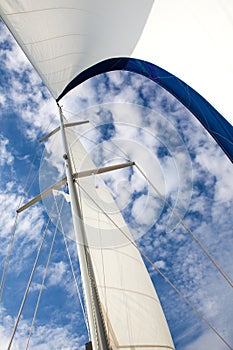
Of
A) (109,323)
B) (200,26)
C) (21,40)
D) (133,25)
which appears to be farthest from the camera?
(21,40)

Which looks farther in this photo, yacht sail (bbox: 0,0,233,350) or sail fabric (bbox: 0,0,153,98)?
sail fabric (bbox: 0,0,153,98)

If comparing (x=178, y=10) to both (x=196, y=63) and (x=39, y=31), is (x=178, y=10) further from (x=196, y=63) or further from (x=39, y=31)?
(x=39, y=31)

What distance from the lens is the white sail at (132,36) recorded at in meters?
2.60

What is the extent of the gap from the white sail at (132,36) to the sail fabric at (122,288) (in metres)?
2.58

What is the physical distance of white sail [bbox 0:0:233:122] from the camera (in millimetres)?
2600

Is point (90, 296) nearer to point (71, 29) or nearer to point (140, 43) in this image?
point (140, 43)

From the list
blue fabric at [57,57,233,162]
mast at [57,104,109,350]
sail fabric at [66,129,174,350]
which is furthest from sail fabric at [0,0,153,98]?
mast at [57,104,109,350]

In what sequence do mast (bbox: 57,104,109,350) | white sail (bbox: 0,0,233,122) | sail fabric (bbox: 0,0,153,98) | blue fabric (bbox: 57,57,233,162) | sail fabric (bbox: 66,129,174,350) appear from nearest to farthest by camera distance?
white sail (bbox: 0,0,233,122)
mast (bbox: 57,104,109,350)
blue fabric (bbox: 57,57,233,162)
sail fabric (bbox: 0,0,153,98)
sail fabric (bbox: 66,129,174,350)

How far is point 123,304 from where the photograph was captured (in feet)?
15.9

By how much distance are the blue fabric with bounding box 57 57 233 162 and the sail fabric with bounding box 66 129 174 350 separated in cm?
225

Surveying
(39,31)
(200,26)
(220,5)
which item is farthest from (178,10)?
(39,31)

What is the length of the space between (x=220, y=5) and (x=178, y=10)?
0.70 meters

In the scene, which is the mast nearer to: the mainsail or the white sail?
the mainsail

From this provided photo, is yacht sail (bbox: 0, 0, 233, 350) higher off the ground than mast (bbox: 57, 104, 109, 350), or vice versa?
yacht sail (bbox: 0, 0, 233, 350)
